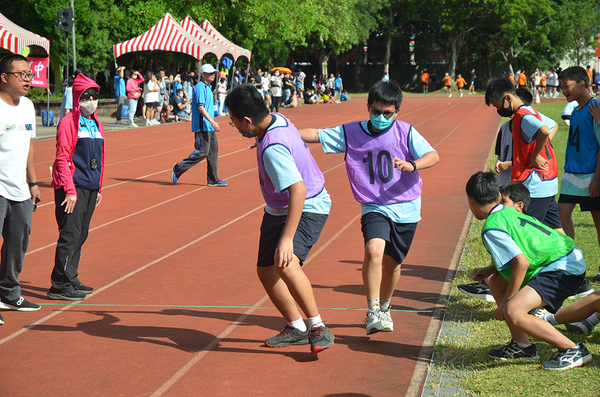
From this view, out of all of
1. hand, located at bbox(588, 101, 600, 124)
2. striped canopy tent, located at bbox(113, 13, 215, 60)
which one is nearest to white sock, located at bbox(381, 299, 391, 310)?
hand, located at bbox(588, 101, 600, 124)

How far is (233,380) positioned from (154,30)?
2358 cm

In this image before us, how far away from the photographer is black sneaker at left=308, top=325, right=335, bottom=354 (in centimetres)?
425

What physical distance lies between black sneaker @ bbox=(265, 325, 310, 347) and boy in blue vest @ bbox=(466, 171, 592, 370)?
133 centimetres

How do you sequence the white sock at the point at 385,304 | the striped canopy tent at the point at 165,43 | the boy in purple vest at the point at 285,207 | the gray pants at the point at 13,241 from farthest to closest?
the striped canopy tent at the point at 165,43 → the gray pants at the point at 13,241 → the white sock at the point at 385,304 → the boy in purple vest at the point at 285,207

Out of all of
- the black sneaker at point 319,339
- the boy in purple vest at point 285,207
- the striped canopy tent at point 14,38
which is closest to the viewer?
the boy in purple vest at point 285,207

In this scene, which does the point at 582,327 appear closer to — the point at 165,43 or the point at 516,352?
the point at 516,352

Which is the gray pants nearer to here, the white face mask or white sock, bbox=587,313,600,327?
the white face mask

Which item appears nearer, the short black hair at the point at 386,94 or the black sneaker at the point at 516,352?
the black sneaker at the point at 516,352

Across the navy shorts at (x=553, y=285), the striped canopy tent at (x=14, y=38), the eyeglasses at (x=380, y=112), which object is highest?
the striped canopy tent at (x=14, y=38)

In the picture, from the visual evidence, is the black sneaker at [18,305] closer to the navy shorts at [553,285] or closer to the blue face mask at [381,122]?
the blue face mask at [381,122]

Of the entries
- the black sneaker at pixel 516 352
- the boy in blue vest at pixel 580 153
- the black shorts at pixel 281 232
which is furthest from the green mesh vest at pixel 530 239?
the boy in blue vest at pixel 580 153

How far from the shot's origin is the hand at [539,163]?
5297 mm

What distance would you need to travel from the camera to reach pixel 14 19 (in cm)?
3038

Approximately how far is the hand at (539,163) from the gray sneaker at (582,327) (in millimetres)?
1309
